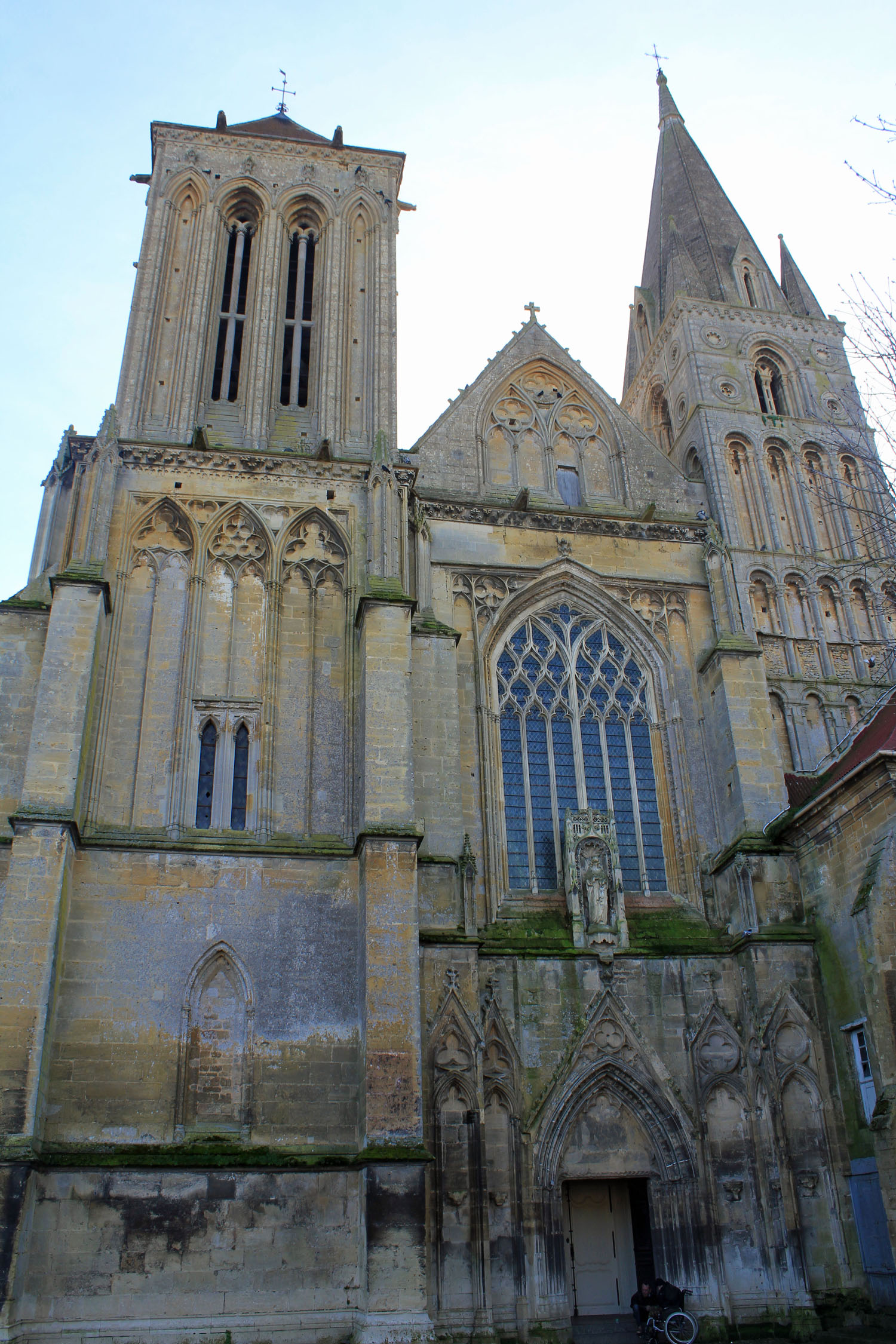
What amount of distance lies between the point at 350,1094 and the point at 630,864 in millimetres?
5948

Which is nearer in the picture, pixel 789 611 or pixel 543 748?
pixel 543 748

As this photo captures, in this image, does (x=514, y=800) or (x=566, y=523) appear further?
(x=566, y=523)

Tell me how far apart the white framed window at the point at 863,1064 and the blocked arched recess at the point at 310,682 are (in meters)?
7.36

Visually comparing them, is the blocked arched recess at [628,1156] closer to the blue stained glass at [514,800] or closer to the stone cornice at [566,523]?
the blue stained glass at [514,800]

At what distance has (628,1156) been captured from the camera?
48.4ft

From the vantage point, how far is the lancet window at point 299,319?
792 inches

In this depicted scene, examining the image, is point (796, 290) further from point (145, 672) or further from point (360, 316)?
point (145, 672)

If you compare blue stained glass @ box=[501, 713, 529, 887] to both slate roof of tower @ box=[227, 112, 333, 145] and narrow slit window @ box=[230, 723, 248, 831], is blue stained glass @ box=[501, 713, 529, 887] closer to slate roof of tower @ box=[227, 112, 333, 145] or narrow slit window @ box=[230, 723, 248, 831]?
narrow slit window @ box=[230, 723, 248, 831]

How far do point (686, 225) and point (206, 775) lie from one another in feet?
71.1

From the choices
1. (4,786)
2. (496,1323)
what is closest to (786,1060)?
(496,1323)

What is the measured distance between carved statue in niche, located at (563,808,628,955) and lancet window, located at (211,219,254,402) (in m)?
9.89

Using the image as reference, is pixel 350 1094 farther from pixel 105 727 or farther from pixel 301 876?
pixel 105 727

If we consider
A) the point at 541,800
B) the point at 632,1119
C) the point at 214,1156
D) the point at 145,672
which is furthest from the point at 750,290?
the point at 214,1156

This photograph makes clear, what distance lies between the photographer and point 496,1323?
13305mm
